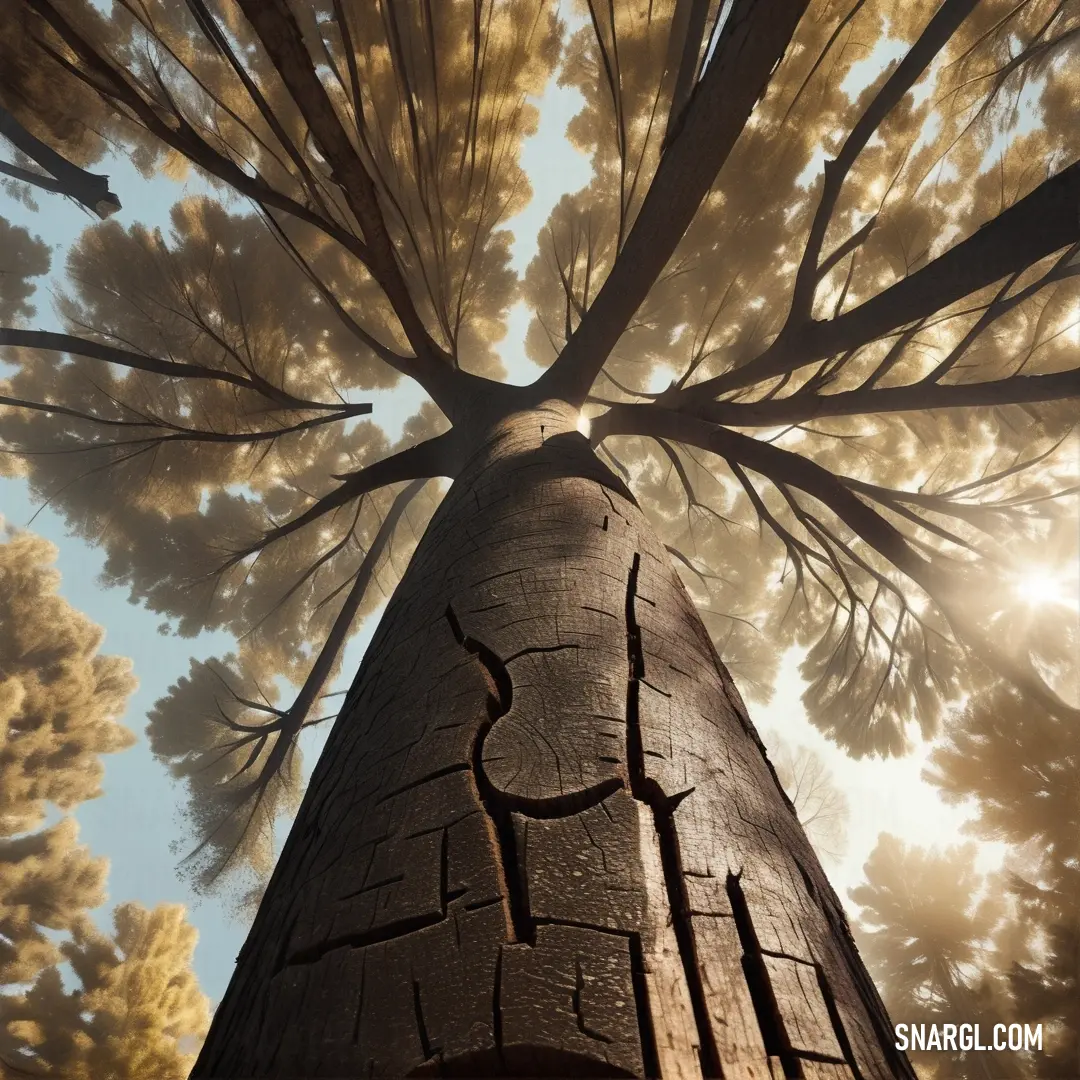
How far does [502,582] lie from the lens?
1195mm

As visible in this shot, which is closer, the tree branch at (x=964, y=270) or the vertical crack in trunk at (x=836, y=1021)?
the vertical crack in trunk at (x=836, y=1021)

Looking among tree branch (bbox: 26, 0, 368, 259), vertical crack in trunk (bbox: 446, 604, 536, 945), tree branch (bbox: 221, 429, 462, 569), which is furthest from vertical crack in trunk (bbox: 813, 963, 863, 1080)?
tree branch (bbox: 221, 429, 462, 569)

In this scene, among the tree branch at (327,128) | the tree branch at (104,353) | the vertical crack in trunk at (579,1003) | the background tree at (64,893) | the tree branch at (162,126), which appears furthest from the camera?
the background tree at (64,893)

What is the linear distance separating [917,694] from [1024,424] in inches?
77.7

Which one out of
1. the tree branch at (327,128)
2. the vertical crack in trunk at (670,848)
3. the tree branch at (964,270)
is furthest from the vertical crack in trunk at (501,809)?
the tree branch at (964,270)

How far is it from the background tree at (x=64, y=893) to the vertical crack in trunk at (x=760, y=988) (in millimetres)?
4670

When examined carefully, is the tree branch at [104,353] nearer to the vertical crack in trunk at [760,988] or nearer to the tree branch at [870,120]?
the tree branch at [870,120]

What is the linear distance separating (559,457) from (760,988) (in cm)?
151

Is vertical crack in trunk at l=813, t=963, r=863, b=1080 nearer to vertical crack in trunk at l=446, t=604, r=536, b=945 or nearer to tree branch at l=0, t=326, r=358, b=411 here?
vertical crack in trunk at l=446, t=604, r=536, b=945

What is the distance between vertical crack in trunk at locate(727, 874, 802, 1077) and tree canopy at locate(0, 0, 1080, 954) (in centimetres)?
200

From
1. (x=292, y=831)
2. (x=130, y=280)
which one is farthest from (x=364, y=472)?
(x=292, y=831)

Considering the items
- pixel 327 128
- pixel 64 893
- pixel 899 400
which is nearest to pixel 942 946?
pixel 899 400

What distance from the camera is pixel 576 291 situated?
4.70 m

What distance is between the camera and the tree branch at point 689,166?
2.02m
